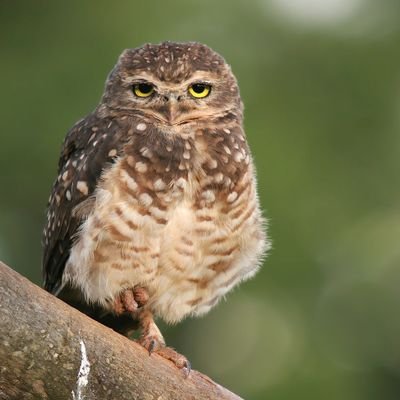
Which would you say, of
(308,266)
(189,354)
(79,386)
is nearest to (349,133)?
(308,266)

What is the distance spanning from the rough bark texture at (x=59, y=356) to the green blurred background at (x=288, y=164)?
5.41 meters

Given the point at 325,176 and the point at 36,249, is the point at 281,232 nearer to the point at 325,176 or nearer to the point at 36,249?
the point at 325,176

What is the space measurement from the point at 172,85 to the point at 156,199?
595 mm

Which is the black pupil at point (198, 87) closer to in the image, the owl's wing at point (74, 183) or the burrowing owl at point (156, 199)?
the burrowing owl at point (156, 199)

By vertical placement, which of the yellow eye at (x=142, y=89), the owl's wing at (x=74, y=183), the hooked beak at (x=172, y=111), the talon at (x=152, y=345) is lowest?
the talon at (x=152, y=345)

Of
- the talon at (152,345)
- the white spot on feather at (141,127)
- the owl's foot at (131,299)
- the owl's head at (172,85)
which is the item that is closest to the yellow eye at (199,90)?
the owl's head at (172,85)

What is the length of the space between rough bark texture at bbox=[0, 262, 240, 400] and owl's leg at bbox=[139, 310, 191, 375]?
241 mm

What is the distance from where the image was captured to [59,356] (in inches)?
172

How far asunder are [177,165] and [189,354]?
626 centimetres

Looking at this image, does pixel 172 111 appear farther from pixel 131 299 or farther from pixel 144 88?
pixel 131 299

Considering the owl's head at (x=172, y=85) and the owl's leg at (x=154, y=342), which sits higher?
the owl's head at (x=172, y=85)

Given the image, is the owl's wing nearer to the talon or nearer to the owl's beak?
the owl's beak

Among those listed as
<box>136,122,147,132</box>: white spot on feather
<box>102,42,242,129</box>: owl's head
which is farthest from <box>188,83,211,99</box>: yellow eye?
<box>136,122,147,132</box>: white spot on feather

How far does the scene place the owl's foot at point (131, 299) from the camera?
543 centimetres
